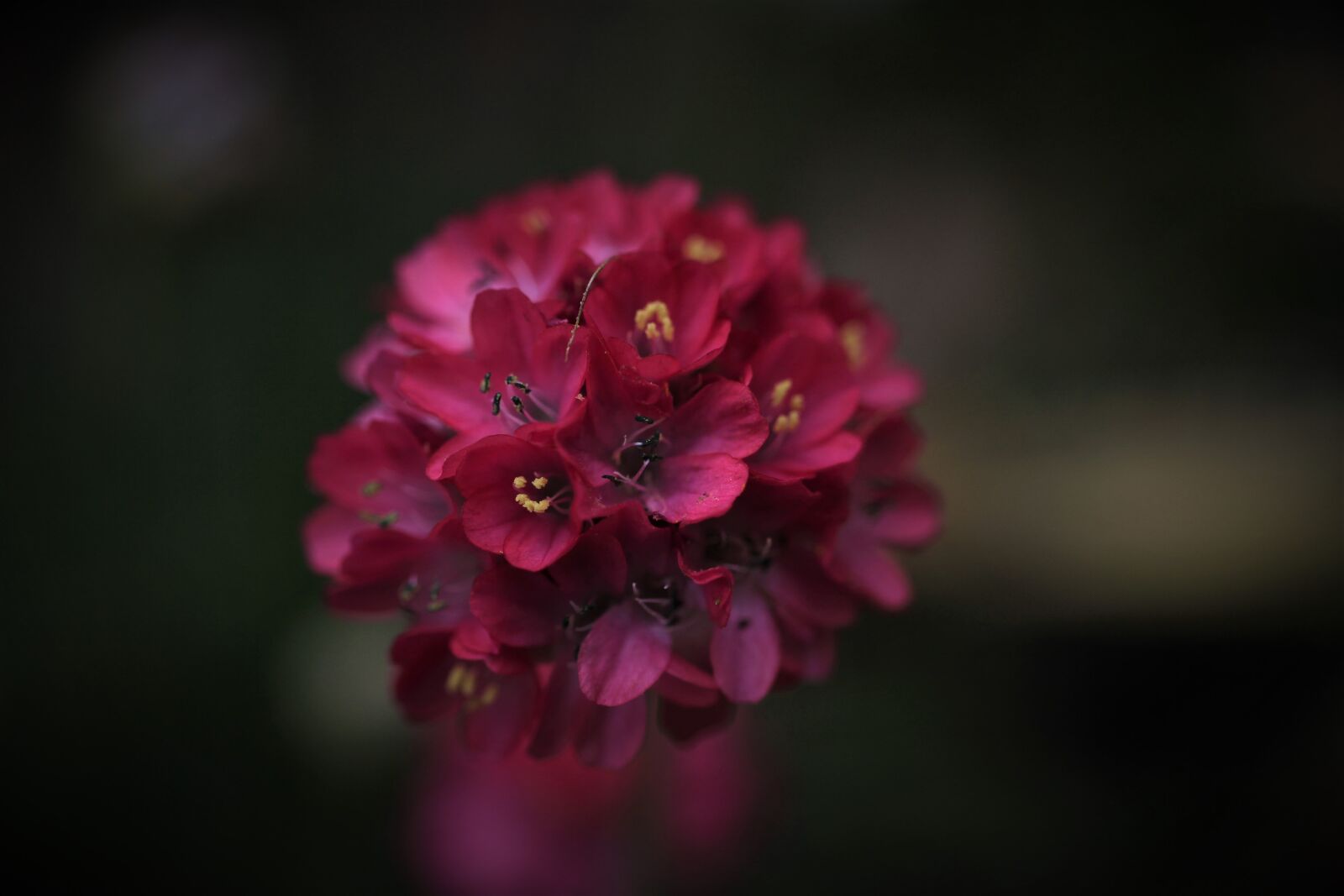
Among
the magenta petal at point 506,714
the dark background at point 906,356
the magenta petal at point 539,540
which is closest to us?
the magenta petal at point 539,540

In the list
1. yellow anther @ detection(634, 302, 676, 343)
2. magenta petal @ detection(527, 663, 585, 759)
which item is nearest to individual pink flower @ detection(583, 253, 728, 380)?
yellow anther @ detection(634, 302, 676, 343)

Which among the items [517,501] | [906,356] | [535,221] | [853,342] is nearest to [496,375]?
[517,501]

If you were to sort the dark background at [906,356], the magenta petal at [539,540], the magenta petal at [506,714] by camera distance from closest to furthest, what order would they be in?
the magenta petal at [539,540] → the magenta petal at [506,714] → the dark background at [906,356]

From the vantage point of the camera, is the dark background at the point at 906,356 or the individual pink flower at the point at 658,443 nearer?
the individual pink flower at the point at 658,443

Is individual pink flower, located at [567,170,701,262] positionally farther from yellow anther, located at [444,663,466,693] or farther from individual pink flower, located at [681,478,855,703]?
yellow anther, located at [444,663,466,693]

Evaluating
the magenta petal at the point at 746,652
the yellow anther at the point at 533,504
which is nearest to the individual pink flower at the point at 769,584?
the magenta petal at the point at 746,652

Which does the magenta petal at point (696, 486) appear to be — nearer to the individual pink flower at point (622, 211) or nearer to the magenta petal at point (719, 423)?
the magenta petal at point (719, 423)
